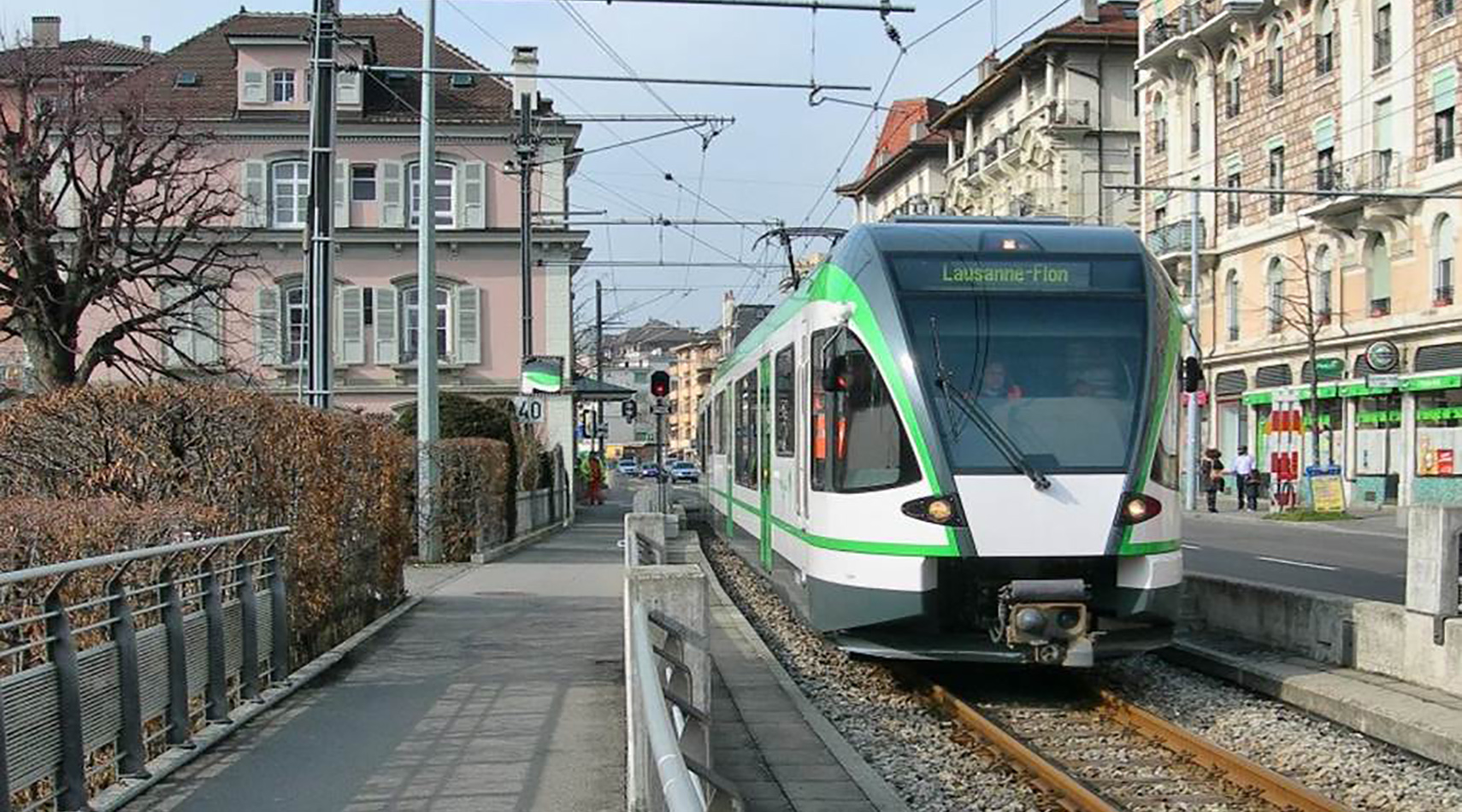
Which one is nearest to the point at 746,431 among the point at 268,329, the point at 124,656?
the point at 124,656

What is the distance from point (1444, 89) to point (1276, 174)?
32.0ft

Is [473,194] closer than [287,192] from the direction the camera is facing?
No

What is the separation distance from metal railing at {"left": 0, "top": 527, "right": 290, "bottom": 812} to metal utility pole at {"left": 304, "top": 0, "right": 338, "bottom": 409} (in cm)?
590

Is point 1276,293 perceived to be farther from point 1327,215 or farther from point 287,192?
point 287,192

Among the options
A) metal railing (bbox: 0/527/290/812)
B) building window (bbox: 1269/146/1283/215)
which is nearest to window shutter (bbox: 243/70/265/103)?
building window (bbox: 1269/146/1283/215)

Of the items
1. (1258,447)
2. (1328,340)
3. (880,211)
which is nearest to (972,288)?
(1328,340)

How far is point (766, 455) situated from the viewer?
51.7 feet

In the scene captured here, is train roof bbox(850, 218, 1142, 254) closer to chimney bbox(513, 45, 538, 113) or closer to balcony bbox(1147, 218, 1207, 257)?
chimney bbox(513, 45, 538, 113)

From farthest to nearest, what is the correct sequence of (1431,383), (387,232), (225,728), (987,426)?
1. (387,232)
2. (1431,383)
3. (987,426)
4. (225,728)

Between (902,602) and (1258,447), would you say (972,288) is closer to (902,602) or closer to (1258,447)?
(902,602)

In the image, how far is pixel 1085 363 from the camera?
36.7ft

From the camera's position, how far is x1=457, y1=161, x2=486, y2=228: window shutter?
156ft

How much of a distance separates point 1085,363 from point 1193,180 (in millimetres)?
46773

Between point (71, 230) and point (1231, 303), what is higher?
point (1231, 303)
